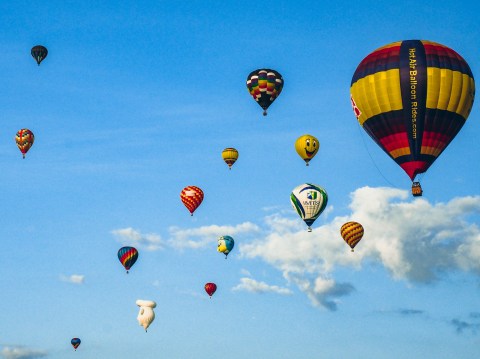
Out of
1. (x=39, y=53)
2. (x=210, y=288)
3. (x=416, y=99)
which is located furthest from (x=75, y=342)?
(x=416, y=99)

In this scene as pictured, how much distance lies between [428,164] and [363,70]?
7931 mm

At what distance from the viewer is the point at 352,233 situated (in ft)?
311

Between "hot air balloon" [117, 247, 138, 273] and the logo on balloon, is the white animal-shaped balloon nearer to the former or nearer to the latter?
"hot air balloon" [117, 247, 138, 273]

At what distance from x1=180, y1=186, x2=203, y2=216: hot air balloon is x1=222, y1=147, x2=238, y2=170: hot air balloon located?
393 centimetres

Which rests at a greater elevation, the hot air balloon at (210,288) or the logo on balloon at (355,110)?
the hot air balloon at (210,288)

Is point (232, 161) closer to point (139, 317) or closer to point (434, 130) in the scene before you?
point (139, 317)

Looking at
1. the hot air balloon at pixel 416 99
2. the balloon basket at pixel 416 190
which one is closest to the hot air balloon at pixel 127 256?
the hot air balloon at pixel 416 99

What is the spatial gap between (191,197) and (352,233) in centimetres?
1576

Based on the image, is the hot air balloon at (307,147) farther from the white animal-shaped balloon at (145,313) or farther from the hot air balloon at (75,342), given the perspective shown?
the hot air balloon at (75,342)

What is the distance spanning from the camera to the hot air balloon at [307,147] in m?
88.9

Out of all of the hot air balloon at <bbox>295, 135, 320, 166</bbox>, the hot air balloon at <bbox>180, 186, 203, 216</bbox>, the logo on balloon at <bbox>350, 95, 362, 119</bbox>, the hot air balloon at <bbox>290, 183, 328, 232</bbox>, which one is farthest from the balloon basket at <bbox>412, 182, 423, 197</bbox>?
the hot air balloon at <bbox>180, 186, 203, 216</bbox>

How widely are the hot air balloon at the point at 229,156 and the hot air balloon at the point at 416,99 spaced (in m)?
31.0

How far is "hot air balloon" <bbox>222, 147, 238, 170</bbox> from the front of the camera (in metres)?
101

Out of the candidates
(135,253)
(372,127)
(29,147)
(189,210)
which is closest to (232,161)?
(189,210)
